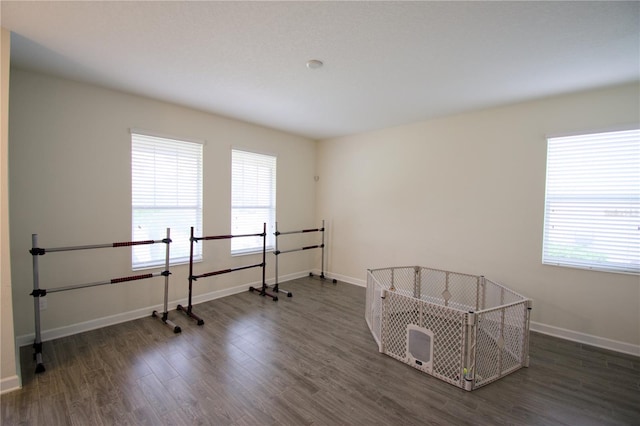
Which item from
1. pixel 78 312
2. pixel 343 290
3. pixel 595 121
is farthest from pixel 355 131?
pixel 78 312

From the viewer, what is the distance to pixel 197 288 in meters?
4.03

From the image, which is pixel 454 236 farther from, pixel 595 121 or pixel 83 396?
pixel 83 396

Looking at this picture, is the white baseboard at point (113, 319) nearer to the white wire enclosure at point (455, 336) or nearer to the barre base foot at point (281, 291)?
the barre base foot at point (281, 291)

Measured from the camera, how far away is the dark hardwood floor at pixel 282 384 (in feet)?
6.37

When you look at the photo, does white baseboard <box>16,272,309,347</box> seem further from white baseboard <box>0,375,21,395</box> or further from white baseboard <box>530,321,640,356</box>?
white baseboard <box>530,321,640,356</box>

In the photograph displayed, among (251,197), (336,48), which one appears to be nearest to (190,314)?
(251,197)

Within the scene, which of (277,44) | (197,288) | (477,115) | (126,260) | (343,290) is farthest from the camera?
(343,290)

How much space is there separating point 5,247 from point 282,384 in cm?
232

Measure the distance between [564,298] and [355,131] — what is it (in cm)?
368

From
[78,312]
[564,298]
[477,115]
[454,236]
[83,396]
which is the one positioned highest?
[477,115]

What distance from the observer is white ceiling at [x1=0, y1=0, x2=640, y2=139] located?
1848 mm

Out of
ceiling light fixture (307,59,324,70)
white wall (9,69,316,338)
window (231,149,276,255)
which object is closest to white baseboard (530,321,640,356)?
ceiling light fixture (307,59,324,70)

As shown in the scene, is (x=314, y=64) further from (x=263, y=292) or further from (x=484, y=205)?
(x=263, y=292)

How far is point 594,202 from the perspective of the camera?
3012 millimetres
